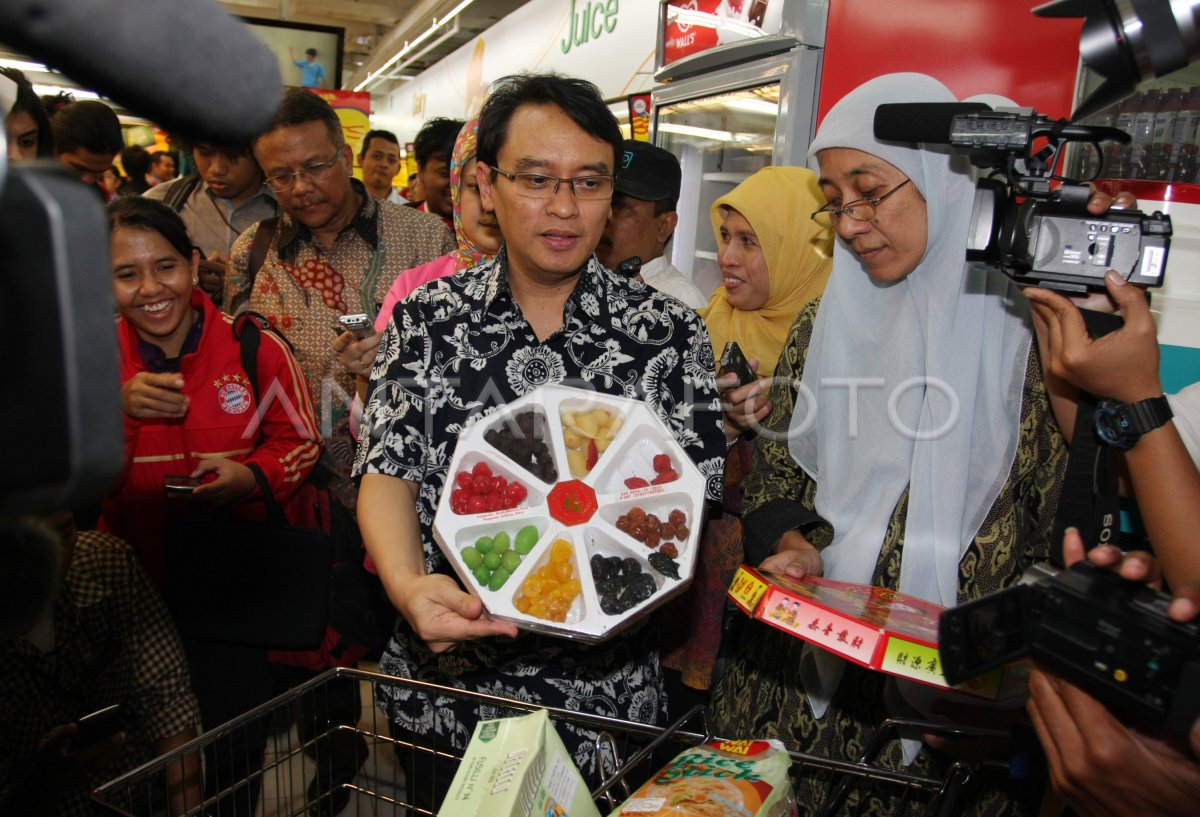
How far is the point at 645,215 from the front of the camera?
2781 mm

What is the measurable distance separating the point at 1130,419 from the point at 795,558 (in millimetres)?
582

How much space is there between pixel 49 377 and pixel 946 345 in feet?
4.96

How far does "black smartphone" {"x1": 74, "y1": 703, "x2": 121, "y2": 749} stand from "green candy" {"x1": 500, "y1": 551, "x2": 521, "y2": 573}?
544 millimetres

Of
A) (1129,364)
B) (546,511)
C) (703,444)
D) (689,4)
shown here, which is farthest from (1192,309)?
(689,4)

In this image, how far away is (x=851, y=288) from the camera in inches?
70.7

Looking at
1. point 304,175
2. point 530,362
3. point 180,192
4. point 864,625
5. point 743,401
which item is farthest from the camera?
point 180,192

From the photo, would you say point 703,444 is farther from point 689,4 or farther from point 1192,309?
point 689,4

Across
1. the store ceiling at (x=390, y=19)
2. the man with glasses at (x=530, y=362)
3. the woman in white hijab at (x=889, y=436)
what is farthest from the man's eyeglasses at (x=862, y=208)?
the store ceiling at (x=390, y=19)

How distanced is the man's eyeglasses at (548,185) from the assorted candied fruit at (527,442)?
40cm

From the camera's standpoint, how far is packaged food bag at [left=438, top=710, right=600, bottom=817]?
2.90ft

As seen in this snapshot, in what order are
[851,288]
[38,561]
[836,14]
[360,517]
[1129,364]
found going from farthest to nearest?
[836,14] < [851,288] < [360,517] < [1129,364] < [38,561]

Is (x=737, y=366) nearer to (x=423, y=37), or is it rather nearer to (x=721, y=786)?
(x=721, y=786)

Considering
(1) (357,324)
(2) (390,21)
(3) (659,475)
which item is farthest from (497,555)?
(2) (390,21)

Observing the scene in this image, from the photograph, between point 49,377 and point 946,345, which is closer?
point 49,377
